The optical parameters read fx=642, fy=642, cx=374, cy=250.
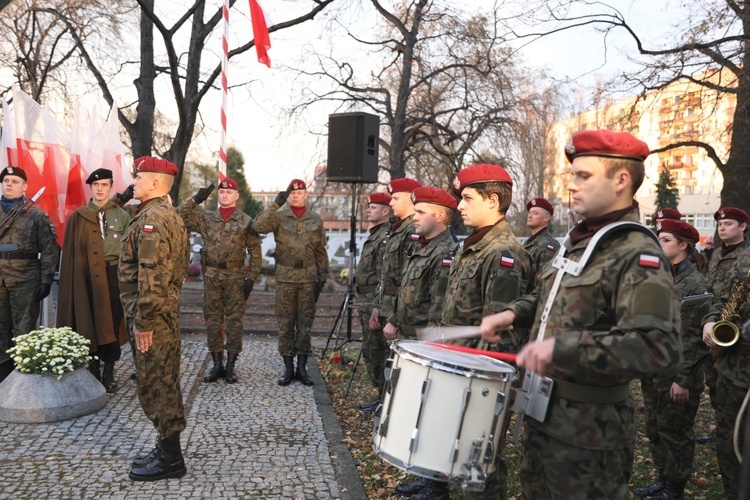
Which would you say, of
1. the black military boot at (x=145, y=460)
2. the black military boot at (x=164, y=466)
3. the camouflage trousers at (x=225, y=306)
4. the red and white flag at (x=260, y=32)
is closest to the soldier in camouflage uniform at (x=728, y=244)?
the black military boot at (x=164, y=466)

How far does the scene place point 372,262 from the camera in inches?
302

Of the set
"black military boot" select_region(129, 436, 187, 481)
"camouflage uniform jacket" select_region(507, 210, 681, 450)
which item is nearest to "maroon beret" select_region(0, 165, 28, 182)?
"black military boot" select_region(129, 436, 187, 481)

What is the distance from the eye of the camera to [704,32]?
9422 millimetres

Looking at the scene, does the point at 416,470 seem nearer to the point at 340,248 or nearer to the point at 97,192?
the point at 97,192

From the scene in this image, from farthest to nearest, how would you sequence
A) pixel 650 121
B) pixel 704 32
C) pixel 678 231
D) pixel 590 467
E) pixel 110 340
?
pixel 650 121, pixel 704 32, pixel 110 340, pixel 678 231, pixel 590 467

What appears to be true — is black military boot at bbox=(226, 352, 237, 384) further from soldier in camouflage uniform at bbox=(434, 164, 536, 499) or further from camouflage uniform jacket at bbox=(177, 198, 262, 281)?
soldier in camouflage uniform at bbox=(434, 164, 536, 499)

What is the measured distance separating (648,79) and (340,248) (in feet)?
52.9

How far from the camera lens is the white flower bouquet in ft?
19.7

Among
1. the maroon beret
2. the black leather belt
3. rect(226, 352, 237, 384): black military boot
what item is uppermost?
the maroon beret

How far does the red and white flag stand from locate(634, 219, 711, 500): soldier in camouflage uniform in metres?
7.92

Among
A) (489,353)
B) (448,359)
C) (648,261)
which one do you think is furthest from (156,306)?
(648,261)

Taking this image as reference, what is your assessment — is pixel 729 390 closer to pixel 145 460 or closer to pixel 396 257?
pixel 396 257

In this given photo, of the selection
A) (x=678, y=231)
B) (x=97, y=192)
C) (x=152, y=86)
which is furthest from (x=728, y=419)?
(x=152, y=86)

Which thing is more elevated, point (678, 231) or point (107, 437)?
point (678, 231)
